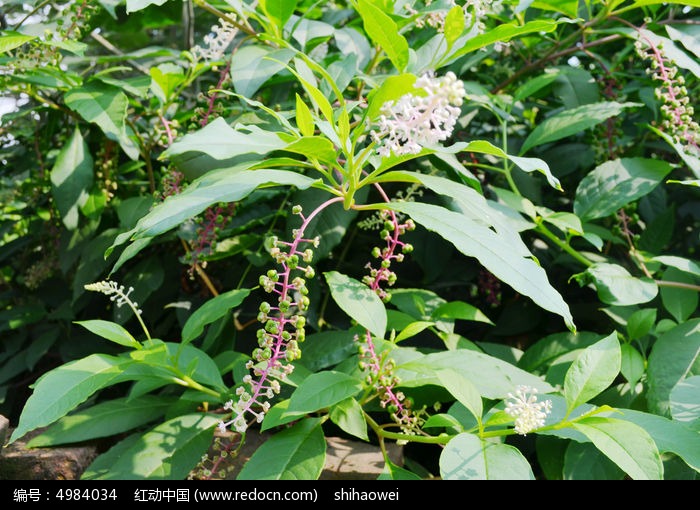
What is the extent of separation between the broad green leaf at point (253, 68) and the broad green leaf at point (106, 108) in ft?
1.07

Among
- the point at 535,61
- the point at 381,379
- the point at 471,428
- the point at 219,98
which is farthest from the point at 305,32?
the point at 471,428

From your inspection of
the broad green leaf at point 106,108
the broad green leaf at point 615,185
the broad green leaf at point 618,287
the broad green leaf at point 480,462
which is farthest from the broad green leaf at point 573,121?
the broad green leaf at point 106,108

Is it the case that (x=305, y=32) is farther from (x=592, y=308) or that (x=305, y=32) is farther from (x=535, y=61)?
(x=592, y=308)

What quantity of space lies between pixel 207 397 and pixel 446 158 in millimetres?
711

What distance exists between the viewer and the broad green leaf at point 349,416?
1.26m

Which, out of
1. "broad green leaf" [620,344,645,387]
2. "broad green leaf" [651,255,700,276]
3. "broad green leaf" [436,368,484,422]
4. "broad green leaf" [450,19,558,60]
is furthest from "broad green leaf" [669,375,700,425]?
"broad green leaf" [450,19,558,60]

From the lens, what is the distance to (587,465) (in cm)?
138

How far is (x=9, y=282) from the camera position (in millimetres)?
2361

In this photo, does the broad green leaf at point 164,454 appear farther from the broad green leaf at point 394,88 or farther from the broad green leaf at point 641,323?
the broad green leaf at point 641,323

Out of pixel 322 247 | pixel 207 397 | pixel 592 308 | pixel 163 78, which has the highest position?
pixel 163 78

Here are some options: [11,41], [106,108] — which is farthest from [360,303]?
[11,41]

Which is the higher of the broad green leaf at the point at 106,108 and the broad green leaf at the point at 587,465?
the broad green leaf at the point at 106,108

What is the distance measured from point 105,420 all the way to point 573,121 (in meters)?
1.32

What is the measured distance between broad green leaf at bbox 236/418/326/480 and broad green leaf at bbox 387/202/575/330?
48 centimetres
